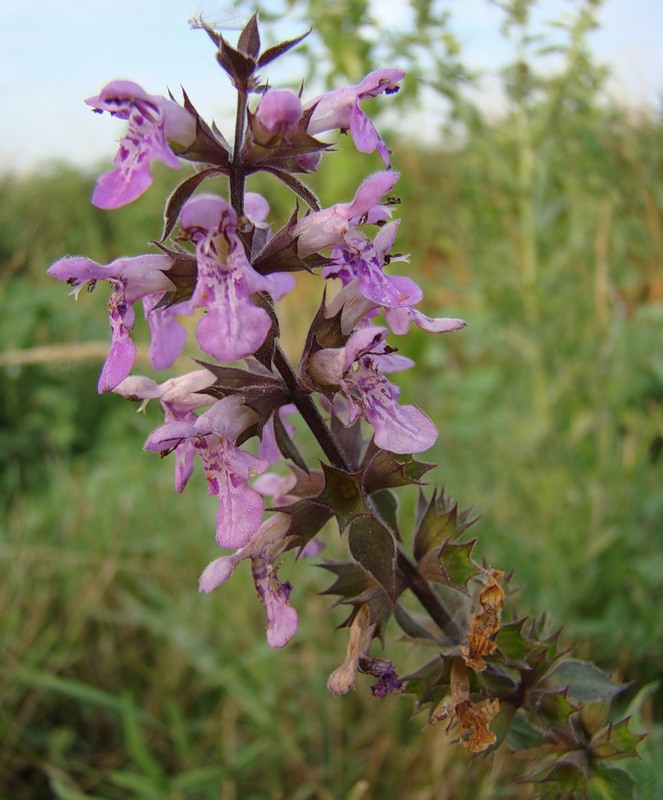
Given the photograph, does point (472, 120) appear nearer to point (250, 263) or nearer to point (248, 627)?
point (248, 627)

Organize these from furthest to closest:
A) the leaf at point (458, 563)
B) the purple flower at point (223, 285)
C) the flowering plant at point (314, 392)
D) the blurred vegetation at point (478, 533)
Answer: the blurred vegetation at point (478, 533), the leaf at point (458, 563), the flowering plant at point (314, 392), the purple flower at point (223, 285)

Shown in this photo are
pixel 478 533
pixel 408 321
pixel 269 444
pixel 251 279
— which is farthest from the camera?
pixel 478 533

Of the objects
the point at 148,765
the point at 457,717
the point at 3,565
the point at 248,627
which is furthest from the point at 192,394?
the point at 3,565

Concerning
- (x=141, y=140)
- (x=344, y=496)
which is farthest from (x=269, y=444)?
(x=141, y=140)

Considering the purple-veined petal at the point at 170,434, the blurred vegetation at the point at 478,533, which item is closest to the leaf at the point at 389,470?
the purple-veined petal at the point at 170,434

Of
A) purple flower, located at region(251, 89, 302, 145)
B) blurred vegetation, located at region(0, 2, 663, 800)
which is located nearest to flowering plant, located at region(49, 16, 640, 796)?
purple flower, located at region(251, 89, 302, 145)

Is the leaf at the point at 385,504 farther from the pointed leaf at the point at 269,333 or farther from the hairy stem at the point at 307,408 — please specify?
the pointed leaf at the point at 269,333

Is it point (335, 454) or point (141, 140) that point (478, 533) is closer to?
point (335, 454)
